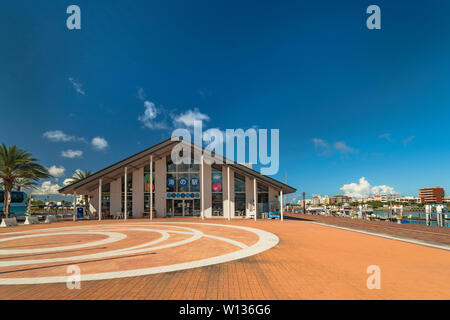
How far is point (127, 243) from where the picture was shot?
1043 cm

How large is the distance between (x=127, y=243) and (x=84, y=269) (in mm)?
4134

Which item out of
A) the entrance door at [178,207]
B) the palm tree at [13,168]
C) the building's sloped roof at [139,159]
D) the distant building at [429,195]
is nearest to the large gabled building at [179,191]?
the entrance door at [178,207]

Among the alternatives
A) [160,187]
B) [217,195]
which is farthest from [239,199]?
[160,187]

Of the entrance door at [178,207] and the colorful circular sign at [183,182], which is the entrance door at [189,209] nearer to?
the entrance door at [178,207]

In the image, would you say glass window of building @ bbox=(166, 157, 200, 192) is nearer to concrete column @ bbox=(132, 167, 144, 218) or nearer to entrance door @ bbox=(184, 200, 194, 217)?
entrance door @ bbox=(184, 200, 194, 217)

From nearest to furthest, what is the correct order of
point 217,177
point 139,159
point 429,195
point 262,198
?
point 139,159, point 262,198, point 217,177, point 429,195

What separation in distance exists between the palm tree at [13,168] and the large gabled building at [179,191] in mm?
6507

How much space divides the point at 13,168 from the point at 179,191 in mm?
19763

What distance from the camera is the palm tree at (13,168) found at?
2388cm

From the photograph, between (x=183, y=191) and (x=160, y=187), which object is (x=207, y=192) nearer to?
(x=183, y=191)

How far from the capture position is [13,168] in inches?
960

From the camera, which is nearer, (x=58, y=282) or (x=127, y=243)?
(x=58, y=282)
